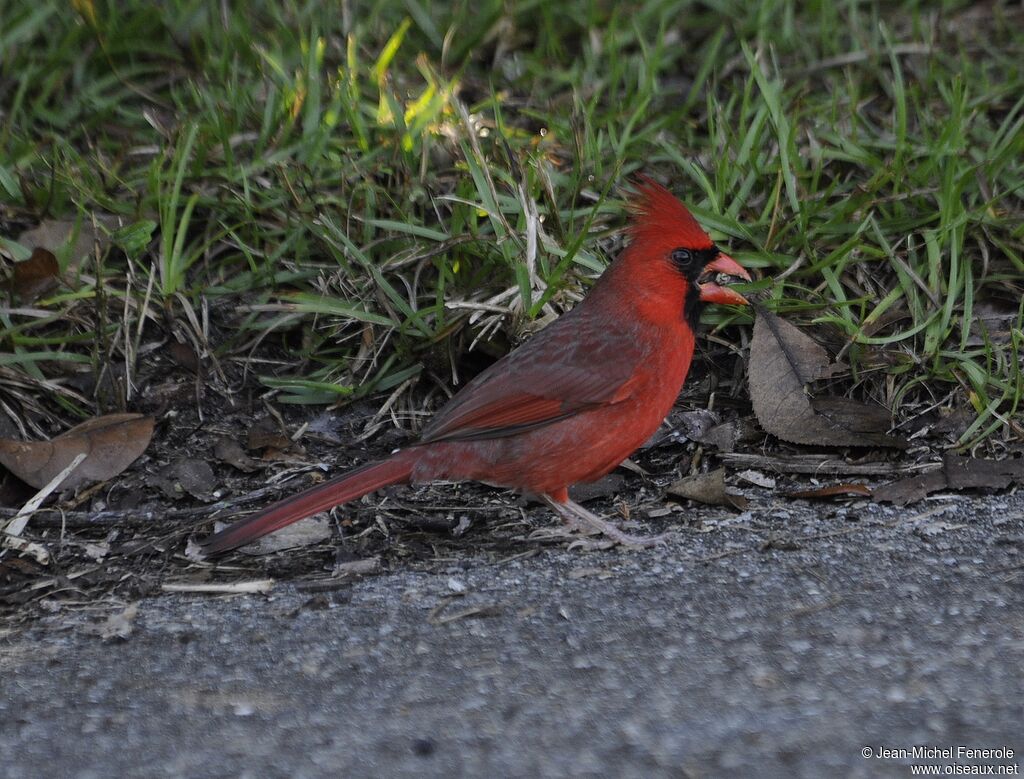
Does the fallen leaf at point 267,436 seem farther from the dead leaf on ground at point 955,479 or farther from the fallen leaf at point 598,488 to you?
the dead leaf on ground at point 955,479

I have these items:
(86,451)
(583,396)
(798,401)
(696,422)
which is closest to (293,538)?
(86,451)

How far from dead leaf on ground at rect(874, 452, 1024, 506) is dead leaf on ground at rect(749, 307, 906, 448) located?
19 cm

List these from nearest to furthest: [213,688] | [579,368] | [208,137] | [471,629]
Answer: [213,688], [471,629], [579,368], [208,137]

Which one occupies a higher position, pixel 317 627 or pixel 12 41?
pixel 12 41

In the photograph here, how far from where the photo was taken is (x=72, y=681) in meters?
2.60

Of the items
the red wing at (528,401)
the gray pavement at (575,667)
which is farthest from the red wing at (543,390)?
the gray pavement at (575,667)

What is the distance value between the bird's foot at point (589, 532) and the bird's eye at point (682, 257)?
734 mm

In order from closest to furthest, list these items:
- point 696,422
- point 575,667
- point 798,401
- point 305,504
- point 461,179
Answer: point 575,667 < point 305,504 < point 798,401 < point 696,422 < point 461,179

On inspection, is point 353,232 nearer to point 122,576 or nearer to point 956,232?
point 122,576

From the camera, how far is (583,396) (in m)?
3.51

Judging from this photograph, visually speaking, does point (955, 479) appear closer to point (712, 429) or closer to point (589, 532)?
point (712, 429)

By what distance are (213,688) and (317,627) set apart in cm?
33

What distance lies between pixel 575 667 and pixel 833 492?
1.22 meters

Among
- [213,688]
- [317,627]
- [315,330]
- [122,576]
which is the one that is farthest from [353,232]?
[213,688]
